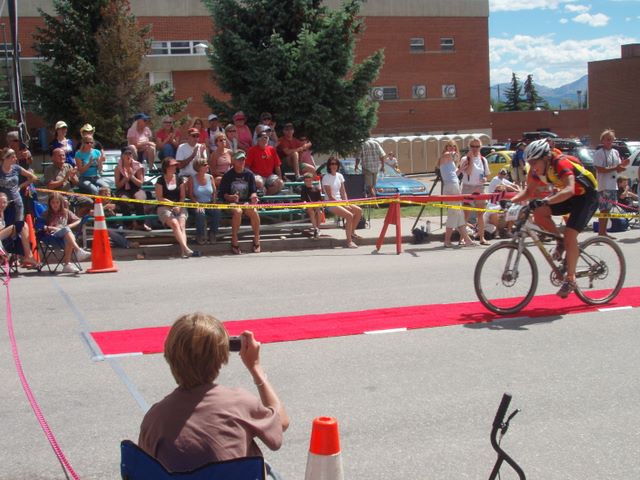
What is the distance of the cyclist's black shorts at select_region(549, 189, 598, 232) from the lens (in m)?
8.97

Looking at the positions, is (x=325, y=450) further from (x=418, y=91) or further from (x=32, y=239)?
(x=418, y=91)

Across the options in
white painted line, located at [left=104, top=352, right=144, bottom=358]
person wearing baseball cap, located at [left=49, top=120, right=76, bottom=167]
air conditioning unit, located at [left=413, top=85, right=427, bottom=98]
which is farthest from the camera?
air conditioning unit, located at [left=413, top=85, right=427, bottom=98]

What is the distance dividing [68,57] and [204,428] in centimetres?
3188

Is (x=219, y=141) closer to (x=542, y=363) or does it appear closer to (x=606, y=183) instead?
(x=606, y=183)

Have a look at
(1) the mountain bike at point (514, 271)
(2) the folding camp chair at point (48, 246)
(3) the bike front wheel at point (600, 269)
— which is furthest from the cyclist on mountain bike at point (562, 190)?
(2) the folding camp chair at point (48, 246)

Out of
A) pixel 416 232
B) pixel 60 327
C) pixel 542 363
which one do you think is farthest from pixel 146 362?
pixel 416 232

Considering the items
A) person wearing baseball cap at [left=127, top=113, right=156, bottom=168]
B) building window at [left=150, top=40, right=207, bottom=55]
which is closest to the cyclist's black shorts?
person wearing baseball cap at [left=127, top=113, right=156, bottom=168]

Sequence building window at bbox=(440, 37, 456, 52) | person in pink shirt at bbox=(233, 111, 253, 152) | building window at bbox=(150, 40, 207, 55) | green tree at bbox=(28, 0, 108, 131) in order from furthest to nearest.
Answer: building window at bbox=(440, 37, 456, 52), building window at bbox=(150, 40, 207, 55), green tree at bbox=(28, 0, 108, 131), person in pink shirt at bbox=(233, 111, 253, 152)

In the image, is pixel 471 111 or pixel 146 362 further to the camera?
pixel 471 111

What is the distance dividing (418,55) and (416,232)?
1700 inches

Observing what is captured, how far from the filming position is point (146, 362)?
7.13 metres

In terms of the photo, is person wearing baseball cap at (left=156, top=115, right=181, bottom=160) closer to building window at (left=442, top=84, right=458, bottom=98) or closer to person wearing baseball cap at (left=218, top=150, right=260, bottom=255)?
person wearing baseball cap at (left=218, top=150, right=260, bottom=255)

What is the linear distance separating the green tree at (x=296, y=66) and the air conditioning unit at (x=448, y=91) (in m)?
36.9

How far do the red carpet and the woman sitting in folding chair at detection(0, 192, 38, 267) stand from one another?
4391 mm
